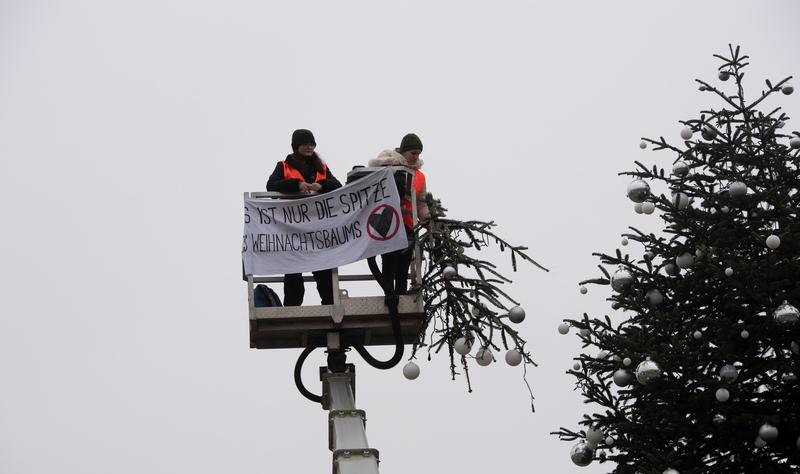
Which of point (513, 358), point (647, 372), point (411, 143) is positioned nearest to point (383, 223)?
point (411, 143)

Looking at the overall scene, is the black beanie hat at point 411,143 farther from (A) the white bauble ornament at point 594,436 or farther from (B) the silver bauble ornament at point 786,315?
(B) the silver bauble ornament at point 786,315

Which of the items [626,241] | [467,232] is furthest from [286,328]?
[626,241]

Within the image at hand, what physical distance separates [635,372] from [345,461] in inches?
96.9

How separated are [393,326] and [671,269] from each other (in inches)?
98.2

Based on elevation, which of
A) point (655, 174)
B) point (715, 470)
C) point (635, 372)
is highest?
point (655, 174)

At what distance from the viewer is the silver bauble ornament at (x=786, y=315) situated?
33.1 ft

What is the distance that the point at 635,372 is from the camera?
1029 centimetres

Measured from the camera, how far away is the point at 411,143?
12.7 m

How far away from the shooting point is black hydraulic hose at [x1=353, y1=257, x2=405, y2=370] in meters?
12.4

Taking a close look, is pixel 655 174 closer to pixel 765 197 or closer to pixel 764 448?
pixel 765 197

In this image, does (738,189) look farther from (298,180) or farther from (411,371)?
(298,180)

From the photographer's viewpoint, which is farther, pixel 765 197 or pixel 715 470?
pixel 765 197

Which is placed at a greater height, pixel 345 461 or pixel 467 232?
pixel 467 232

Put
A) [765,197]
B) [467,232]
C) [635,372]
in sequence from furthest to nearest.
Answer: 1. [467,232]
2. [765,197]
3. [635,372]
